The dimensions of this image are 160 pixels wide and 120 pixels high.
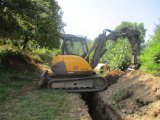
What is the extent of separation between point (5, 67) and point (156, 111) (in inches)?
434

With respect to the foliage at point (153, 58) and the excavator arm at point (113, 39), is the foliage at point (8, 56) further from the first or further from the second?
the foliage at point (153, 58)

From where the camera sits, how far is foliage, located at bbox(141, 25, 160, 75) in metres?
12.6

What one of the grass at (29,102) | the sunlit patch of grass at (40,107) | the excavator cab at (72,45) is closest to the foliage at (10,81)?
the grass at (29,102)

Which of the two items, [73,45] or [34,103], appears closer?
[34,103]

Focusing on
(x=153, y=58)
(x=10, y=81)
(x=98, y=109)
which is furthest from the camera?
(x=10, y=81)

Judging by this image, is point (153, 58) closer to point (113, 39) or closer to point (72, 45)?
point (113, 39)

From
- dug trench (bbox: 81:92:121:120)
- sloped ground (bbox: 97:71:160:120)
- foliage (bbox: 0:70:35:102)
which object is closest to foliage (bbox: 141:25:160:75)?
sloped ground (bbox: 97:71:160:120)

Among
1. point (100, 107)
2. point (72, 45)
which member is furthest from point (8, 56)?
point (100, 107)

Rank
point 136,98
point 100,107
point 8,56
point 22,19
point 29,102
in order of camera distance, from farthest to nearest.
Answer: point 8,56, point 22,19, point 100,107, point 136,98, point 29,102

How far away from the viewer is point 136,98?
10648 mm

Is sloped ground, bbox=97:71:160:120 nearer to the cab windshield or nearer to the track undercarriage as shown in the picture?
the track undercarriage

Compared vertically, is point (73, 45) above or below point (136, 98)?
above

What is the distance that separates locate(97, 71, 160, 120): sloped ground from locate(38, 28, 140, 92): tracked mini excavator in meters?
0.77

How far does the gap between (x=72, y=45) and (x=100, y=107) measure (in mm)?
3077
